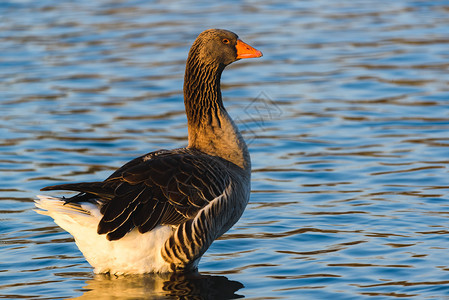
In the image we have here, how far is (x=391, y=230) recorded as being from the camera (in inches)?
347

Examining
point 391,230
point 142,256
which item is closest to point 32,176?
point 142,256

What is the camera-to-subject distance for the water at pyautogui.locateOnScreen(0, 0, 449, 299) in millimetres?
7867

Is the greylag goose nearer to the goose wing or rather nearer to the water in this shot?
the goose wing

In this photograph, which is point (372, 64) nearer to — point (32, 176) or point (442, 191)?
point (442, 191)

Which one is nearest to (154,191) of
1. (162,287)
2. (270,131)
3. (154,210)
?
(154,210)

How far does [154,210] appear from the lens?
7512 millimetres

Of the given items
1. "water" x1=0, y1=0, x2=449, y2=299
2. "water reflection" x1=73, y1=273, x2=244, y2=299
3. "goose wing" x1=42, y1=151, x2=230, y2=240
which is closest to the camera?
"goose wing" x1=42, y1=151, x2=230, y2=240

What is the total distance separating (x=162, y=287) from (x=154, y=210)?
2.40 feet

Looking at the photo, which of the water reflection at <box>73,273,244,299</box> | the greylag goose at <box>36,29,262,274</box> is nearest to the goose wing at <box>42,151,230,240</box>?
the greylag goose at <box>36,29,262,274</box>

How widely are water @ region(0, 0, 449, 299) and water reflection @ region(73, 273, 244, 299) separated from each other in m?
0.03

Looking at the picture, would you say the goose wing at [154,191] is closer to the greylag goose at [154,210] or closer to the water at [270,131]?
the greylag goose at [154,210]

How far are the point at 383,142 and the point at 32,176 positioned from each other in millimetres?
4778

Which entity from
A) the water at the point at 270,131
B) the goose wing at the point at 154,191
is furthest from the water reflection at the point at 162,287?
the goose wing at the point at 154,191

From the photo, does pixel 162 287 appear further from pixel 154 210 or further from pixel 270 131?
pixel 270 131
